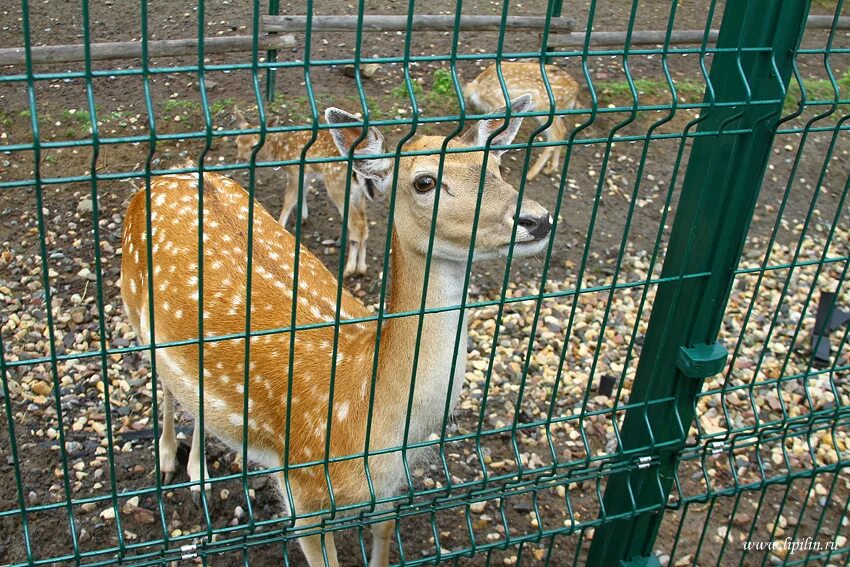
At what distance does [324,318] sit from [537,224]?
103cm

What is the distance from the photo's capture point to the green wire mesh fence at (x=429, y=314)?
2.32m

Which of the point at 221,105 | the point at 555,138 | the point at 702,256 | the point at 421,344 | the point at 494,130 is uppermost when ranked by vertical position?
the point at 494,130

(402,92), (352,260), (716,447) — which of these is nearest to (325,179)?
(352,260)

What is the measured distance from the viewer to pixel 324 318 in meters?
3.31

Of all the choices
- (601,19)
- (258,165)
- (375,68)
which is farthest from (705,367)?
(601,19)

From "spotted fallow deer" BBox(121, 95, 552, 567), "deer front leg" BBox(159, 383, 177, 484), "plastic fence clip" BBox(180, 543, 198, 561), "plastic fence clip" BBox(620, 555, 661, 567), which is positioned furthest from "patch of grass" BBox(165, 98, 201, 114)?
"plastic fence clip" BBox(180, 543, 198, 561)

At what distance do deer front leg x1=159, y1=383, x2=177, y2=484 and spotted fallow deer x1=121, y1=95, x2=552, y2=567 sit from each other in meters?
0.03

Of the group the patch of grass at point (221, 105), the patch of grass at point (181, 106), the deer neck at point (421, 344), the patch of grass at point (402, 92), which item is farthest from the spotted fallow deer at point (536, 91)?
the deer neck at point (421, 344)

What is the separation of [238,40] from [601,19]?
4811 mm

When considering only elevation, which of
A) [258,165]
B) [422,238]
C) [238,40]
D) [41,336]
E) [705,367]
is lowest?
[41,336]

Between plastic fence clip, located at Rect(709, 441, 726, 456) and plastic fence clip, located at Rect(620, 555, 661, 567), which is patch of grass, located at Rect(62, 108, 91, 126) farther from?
plastic fence clip, located at Rect(709, 441, 726, 456)

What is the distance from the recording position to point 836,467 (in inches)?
121

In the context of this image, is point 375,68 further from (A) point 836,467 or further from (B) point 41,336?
(A) point 836,467

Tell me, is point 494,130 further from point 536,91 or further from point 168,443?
point 536,91
